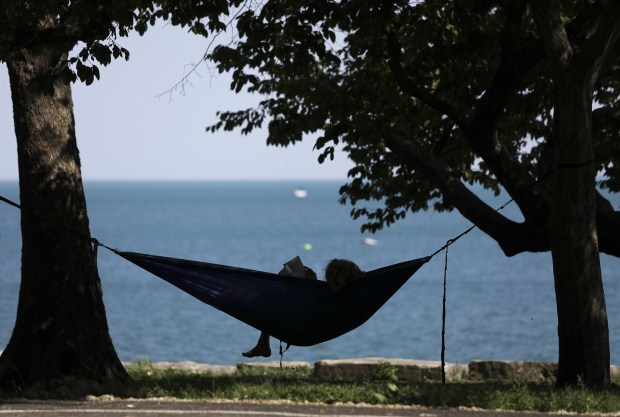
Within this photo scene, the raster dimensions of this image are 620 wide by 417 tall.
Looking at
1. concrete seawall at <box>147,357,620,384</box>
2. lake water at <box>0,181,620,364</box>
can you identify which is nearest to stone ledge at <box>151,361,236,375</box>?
lake water at <box>0,181,620,364</box>

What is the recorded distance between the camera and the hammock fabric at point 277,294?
10.6 metres

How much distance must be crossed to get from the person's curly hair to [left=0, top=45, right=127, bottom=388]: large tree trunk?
258cm

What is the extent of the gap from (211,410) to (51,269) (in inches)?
116

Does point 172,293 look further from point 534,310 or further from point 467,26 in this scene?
point 467,26

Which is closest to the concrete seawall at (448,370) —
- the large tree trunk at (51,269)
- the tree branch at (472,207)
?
the tree branch at (472,207)

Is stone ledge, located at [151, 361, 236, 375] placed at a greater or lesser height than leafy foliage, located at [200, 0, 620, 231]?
lesser

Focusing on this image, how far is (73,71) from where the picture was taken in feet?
36.5

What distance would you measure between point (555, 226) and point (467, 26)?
317cm

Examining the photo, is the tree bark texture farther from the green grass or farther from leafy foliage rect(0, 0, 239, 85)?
leafy foliage rect(0, 0, 239, 85)

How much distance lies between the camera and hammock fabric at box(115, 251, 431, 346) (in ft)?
34.6

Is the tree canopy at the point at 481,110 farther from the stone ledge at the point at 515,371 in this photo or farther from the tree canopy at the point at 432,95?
the stone ledge at the point at 515,371

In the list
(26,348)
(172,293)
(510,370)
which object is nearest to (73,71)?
(26,348)

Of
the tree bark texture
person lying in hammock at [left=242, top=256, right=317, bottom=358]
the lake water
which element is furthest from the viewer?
the lake water

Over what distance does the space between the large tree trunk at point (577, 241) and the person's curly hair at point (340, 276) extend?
77.3 inches
